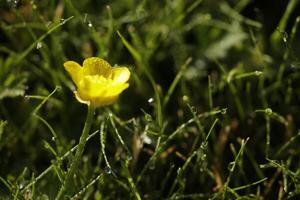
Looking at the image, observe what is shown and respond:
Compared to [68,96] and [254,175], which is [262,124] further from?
[68,96]

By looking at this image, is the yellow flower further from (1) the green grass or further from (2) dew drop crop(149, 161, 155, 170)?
(2) dew drop crop(149, 161, 155, 170)

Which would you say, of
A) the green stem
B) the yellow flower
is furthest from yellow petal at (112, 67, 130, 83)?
the green stem

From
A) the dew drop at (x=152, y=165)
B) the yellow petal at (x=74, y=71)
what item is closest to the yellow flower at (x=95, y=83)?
the yellow petal at (x=74, y=71)

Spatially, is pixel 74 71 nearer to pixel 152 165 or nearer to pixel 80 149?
pixel 80 149

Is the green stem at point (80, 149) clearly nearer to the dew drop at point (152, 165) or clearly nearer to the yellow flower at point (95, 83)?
the yellow flower at point (95, 83)

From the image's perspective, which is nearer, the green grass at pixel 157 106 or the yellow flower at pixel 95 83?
the yellow flower at pixel 95 83

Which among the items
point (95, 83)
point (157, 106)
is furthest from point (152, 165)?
point (95, 83)

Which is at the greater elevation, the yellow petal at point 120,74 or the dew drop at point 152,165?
the yellow petal at point 120,74

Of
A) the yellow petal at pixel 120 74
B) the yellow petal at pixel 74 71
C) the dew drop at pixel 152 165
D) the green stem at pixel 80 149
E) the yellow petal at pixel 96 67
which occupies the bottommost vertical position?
the dew drop at pixel 152 165
